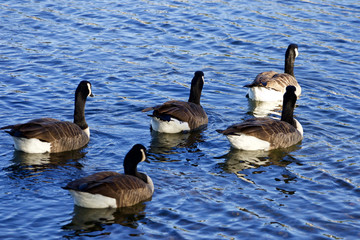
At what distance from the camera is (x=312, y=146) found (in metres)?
14.4

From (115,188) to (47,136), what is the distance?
300cm

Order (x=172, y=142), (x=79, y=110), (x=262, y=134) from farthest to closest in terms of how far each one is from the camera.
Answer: (x=172, y=142), (x=79, y=110), (x=262, y=134)

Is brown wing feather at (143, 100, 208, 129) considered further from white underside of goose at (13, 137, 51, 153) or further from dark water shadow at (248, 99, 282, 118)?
white underside of goose at (13, 137, 51, 153)


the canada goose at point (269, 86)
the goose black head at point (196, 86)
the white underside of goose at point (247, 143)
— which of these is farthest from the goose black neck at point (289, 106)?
the canada goose at point (269, 86)

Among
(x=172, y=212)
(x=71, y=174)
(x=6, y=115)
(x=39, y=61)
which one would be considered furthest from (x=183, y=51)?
(x=172, y=212)

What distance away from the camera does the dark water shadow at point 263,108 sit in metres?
17.0

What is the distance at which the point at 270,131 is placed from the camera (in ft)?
45.9

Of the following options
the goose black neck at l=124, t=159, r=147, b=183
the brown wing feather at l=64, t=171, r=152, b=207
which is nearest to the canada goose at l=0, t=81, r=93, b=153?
the goose black neck at l=124, t=159, r=147, b=183

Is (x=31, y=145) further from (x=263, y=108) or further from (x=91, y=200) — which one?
(x=263, y=108)

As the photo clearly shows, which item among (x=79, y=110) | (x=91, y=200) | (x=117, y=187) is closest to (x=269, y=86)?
(x=79, y=110)

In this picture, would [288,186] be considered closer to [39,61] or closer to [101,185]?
[101,185]

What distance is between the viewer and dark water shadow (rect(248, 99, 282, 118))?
1699 centimetres

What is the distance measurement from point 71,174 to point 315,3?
58.5 ft

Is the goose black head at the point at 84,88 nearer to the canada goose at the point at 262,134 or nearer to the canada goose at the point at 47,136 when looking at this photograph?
the canada goose at the point at 47,136
